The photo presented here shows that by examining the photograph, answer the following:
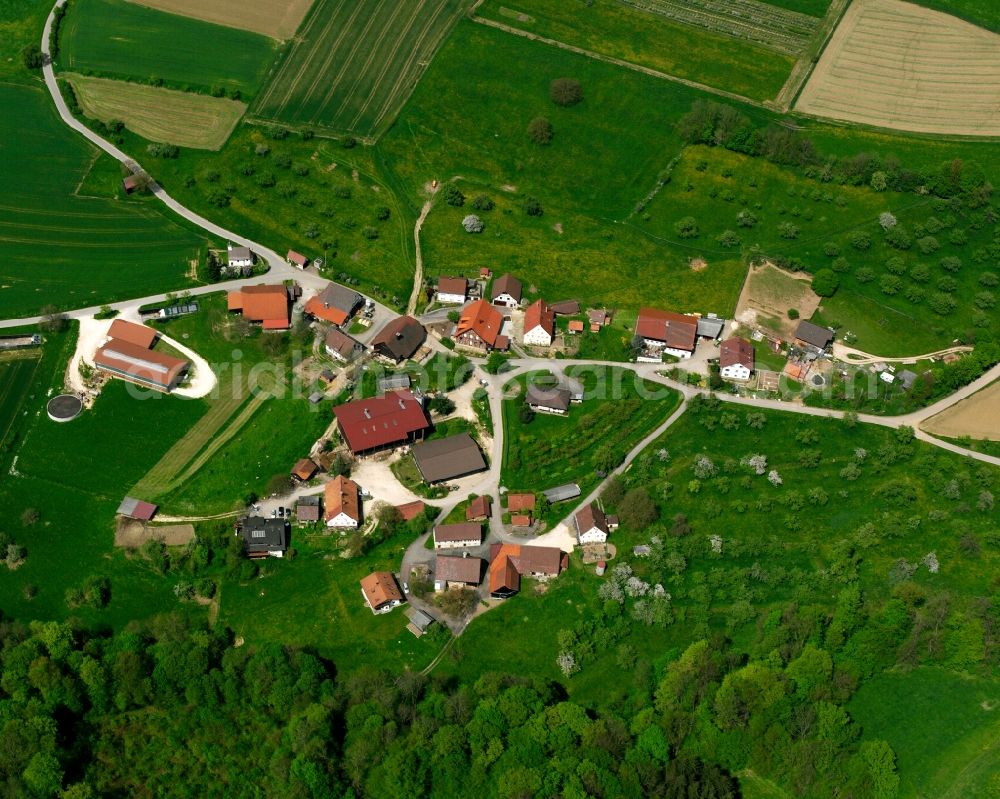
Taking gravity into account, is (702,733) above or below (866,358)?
below

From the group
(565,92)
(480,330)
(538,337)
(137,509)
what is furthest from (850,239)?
(137,509)

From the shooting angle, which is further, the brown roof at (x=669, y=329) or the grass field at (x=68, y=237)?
the grass field at (x=68, y=237)

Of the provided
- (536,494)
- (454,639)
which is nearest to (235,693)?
(454,639)

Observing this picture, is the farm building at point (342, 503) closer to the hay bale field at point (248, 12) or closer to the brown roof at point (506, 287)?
the brown roof at point (506, 287)

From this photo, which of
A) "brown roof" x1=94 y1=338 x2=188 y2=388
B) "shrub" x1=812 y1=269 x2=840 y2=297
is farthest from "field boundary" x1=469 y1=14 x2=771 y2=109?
"brown roof" x1=94 y1=338 x2=188 y2=388

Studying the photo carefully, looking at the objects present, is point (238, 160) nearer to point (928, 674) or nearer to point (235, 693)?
point (235, 693)

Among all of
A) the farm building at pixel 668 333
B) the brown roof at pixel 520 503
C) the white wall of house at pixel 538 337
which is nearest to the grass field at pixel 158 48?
the white wall of house at pixel 538 337
